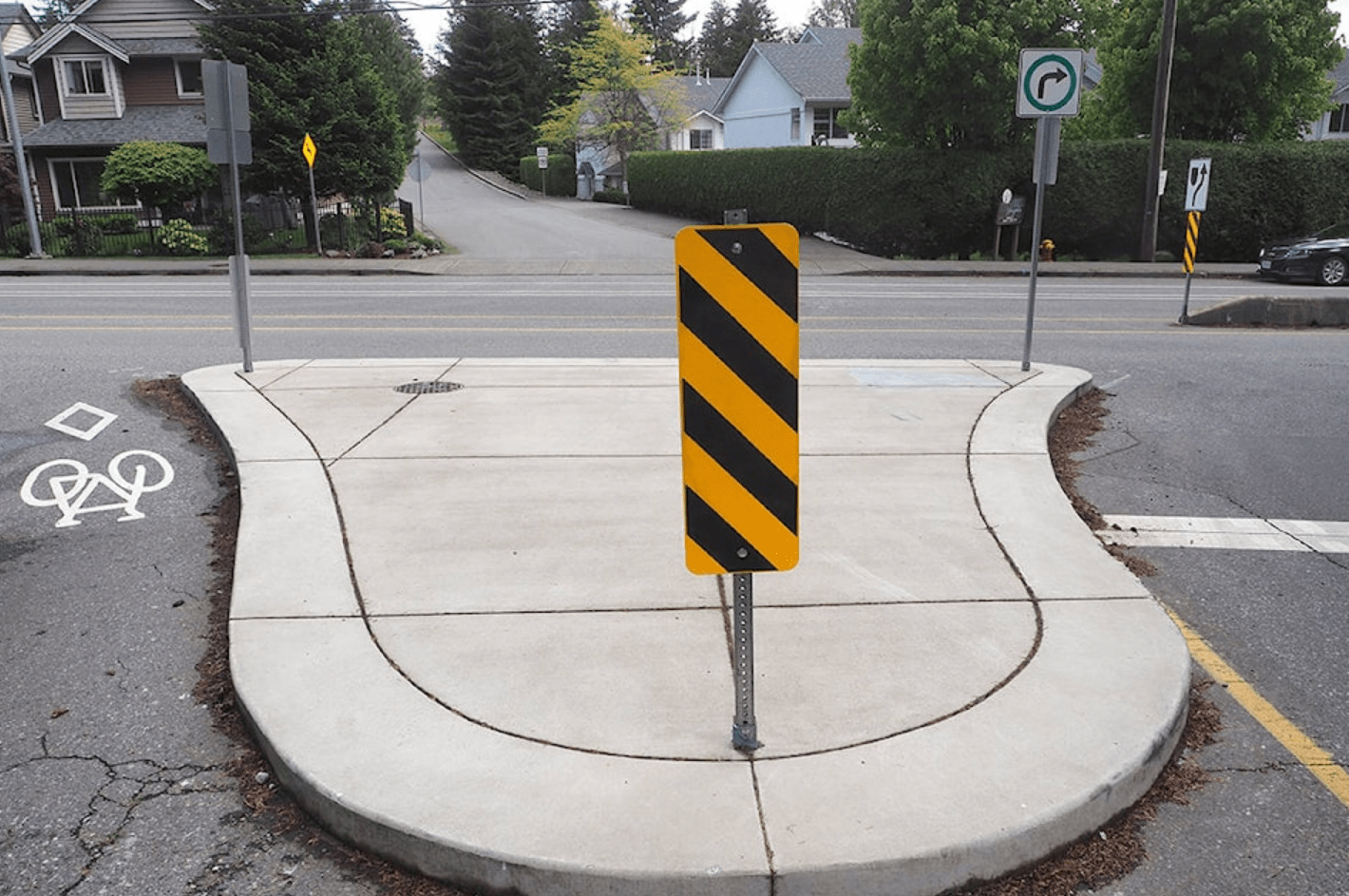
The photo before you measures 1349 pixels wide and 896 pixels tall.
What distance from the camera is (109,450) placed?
285 inches

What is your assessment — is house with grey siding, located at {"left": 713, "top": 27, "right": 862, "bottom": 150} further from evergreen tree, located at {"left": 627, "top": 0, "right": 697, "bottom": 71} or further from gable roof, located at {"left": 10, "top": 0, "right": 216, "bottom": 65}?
evergreen tree, located at {"left": 627, "top": 0, "right": 697, "bottom": 71}

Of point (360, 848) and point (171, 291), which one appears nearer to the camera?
point (360, 848)

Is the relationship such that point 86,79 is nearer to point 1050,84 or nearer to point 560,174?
point 560,174

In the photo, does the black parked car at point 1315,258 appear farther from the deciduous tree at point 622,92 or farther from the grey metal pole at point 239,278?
the deciduous tree at point 622,92

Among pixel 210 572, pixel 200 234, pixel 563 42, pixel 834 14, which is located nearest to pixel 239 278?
pixel 210 572

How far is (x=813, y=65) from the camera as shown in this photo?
4909 centimetres

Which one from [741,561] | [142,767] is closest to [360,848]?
[142,767]

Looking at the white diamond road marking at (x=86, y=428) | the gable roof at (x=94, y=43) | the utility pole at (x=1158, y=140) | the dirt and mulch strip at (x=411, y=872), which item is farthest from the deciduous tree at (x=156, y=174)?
the dirt and mulch strip at (x=411, y=872)

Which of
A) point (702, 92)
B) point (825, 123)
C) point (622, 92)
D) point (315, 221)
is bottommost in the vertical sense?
point (315, 221)

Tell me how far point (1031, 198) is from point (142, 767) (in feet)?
86.1

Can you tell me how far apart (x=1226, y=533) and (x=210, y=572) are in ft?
17.5

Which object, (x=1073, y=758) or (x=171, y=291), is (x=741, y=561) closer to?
(x=1073, y=758)

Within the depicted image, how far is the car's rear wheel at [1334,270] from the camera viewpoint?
2061 centimetres

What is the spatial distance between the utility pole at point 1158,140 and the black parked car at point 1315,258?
9.38 feet
